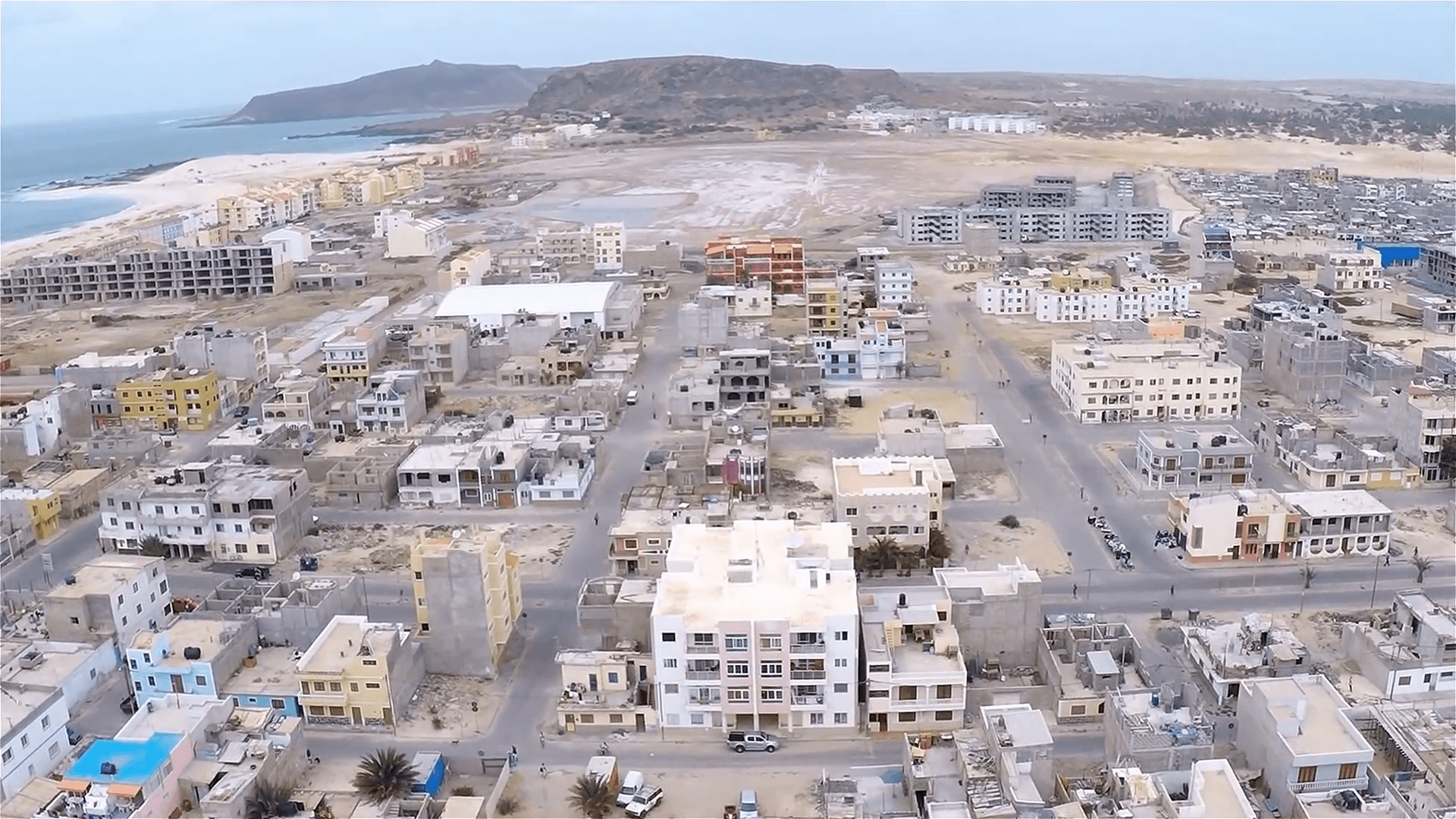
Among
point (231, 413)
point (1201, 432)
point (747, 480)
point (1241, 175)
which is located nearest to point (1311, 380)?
point (1201, 432)

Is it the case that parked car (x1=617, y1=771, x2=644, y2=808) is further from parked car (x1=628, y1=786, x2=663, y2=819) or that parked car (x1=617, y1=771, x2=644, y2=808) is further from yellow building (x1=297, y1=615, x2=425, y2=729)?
yellow building (x1=297, y1=615, x2=425, y2=729)

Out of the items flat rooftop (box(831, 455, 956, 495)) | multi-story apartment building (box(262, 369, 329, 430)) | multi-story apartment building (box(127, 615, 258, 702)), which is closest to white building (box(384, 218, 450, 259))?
multi-story apartment building (box(262, 369, 329, 430))

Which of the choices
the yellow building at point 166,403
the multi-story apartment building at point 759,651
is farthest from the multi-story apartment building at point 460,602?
the yellow building at point 166,403

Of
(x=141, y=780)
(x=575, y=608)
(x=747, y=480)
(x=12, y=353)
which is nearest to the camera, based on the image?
(x=141, y=780)

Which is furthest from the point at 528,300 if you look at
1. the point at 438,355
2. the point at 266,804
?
the point at 266,804

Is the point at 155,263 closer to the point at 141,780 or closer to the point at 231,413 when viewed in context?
the point at 231,413

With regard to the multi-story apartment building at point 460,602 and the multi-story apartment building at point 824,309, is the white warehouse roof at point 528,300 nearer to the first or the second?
the multi-story apartment building at point 824,309

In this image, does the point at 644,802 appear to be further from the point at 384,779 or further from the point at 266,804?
the point at 266,804
